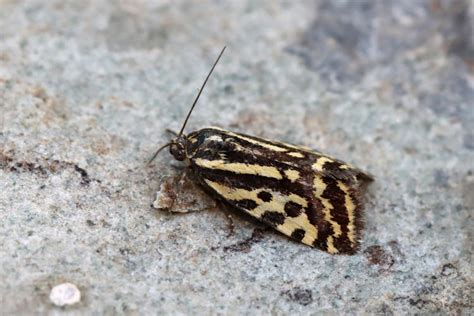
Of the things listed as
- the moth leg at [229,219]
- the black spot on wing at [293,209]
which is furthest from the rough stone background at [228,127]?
the black spot on wing at [293,209]

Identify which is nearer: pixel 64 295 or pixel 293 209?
pixel 64 295

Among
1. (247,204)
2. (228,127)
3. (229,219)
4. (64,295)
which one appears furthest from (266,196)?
(64,295)

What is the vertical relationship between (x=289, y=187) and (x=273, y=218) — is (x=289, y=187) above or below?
above

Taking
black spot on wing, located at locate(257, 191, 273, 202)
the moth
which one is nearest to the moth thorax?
the moth

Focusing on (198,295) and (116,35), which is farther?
(116,35)

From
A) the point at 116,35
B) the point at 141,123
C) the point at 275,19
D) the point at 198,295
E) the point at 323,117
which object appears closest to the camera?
the point at 198,295

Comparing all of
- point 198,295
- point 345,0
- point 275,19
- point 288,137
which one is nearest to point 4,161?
point 198,295

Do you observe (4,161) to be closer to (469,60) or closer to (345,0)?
(345,0)

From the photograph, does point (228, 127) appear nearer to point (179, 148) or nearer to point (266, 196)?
point (179, 148)

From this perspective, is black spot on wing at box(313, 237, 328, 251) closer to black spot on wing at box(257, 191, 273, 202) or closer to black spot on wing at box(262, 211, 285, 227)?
black spot on wing at box(262, 211, 285, 227)
